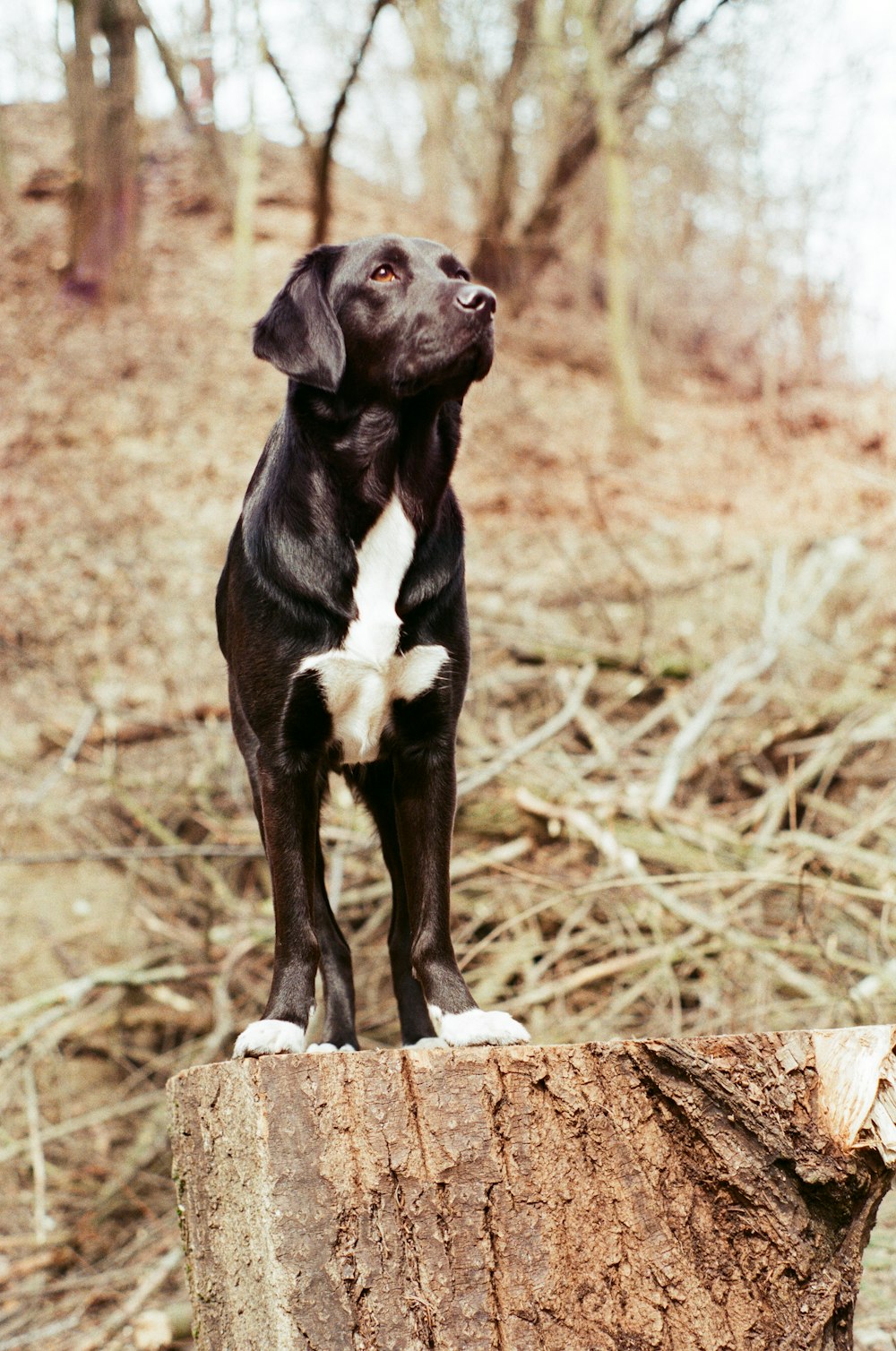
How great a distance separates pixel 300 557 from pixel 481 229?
26.1ft

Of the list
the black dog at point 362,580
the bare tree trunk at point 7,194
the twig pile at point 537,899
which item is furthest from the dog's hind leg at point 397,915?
the bare tree trunk at point 7,194

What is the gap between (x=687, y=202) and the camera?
1097 centimetres

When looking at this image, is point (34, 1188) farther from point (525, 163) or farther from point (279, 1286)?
point (525, 163)

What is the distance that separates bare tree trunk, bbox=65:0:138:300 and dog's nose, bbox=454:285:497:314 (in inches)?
295

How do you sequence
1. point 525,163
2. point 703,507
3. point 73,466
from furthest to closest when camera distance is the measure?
1. point 525,163
2. point 703,507
3. point 73,466

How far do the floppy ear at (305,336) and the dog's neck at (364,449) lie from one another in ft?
0.20

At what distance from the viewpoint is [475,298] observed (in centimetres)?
230

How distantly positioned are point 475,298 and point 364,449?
1.24ft

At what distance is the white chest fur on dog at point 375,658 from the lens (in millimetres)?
2326

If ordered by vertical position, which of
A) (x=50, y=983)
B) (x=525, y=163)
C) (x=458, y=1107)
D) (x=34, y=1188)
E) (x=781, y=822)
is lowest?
(x=34, y=1188)

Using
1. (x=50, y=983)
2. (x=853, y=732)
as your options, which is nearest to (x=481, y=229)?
(x=853, y=732)

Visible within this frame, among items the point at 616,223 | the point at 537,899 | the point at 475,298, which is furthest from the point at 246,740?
the point at 616,223

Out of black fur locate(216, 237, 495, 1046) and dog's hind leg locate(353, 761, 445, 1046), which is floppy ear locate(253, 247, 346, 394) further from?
dog's hind leg locate(353, 761, 445, 1046)

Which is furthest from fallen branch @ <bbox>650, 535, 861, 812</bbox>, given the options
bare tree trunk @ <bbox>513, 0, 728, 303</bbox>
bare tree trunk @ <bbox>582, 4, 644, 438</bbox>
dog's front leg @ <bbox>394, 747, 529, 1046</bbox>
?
bare tree trunk @ <bbox>513, 0, 728, 303</bbox>
